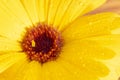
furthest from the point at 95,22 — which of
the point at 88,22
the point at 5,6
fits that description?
the point at 5,6

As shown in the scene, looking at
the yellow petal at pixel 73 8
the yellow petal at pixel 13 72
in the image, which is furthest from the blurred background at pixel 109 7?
the yellow petal at pixel 13 72

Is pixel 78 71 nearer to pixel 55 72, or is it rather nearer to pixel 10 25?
pixel 55 72

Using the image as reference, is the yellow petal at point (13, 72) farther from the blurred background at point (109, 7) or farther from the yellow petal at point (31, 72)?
the blurred background at point (109, 7)

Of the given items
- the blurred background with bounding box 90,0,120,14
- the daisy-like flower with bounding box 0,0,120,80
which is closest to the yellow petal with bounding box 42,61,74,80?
the daisy-like flower with bounding box 0,0,120,80

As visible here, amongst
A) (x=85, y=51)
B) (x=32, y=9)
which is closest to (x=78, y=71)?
(x=85, y=51)

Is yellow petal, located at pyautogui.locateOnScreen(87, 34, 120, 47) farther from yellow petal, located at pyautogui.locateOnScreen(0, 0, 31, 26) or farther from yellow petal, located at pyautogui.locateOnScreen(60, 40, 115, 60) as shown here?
yellow petal, located at pyautogui.locateOnScreen(0, 0, 31, 26)

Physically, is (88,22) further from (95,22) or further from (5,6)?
(5,6)

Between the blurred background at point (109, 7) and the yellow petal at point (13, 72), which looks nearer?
the yellow petal at point (13, 72)
